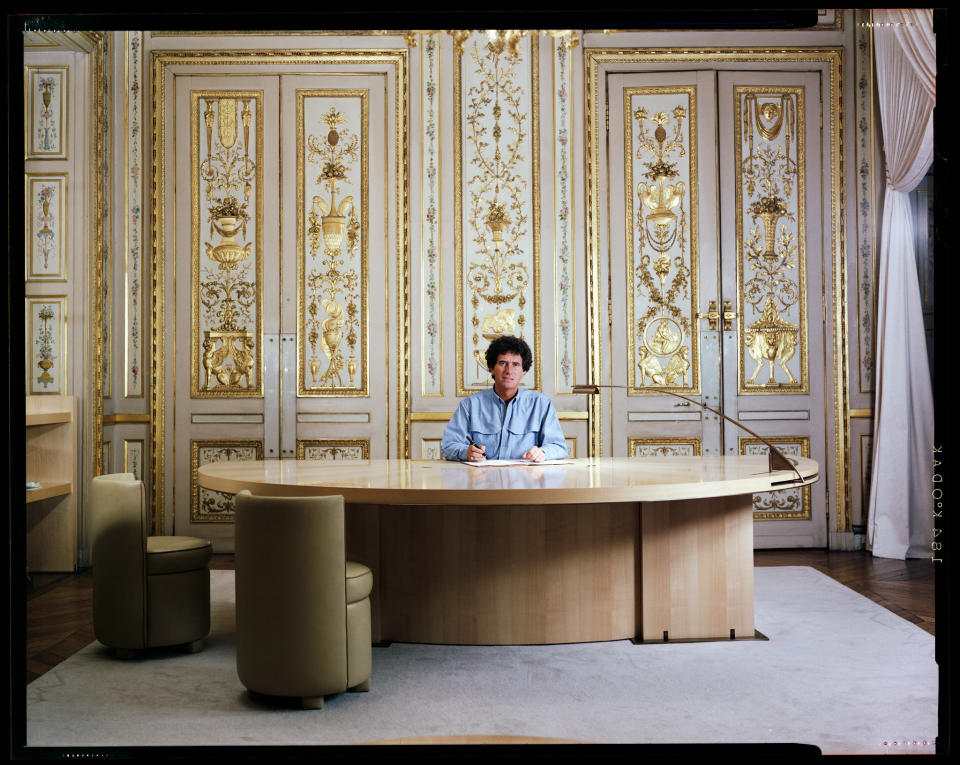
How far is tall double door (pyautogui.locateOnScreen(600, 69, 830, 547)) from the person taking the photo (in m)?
5.93

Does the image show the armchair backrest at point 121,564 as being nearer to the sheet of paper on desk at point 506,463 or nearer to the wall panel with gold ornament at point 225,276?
the sheet of paper on desk at point 506,463

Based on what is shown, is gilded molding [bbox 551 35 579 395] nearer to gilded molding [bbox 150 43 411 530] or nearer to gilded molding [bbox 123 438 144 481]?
gilded molding [bbox 150 43 411 530]

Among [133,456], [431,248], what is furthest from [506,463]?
[133,456]

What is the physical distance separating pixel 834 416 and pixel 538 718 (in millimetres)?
3980

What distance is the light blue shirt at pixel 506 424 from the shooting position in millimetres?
4352

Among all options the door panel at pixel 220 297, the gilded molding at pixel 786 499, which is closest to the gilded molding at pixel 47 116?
the door panel at pixel 220 297

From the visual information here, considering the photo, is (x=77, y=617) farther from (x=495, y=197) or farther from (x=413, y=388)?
(x=495, y=197)

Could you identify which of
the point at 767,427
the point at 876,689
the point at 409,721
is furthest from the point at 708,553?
the point at 767,427

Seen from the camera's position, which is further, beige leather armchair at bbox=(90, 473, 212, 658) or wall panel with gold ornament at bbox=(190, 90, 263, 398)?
wall panel with gold ornament at bbox=(190, 90, 263, 398)

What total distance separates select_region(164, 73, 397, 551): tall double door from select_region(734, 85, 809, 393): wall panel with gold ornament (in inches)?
95.9

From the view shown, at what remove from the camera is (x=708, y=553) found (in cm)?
362

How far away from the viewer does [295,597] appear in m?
2.81

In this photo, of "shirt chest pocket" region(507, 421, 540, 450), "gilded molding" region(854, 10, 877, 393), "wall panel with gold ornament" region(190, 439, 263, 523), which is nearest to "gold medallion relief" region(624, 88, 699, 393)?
"gilded molding" region(854, 10, 877, 393)

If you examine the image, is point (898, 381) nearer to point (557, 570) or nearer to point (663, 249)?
point (663, 249)
